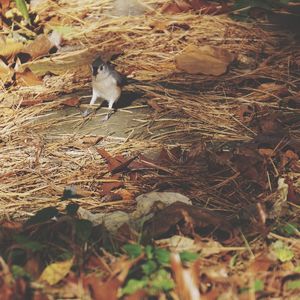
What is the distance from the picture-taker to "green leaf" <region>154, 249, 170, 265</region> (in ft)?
6.14

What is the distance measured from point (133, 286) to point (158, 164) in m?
0.93

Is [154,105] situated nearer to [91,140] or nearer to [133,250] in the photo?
[91,140]

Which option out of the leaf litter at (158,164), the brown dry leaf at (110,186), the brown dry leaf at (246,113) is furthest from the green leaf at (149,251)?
the brown dry leaf at (246,113)

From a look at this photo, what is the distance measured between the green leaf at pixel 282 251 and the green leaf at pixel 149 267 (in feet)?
1.40

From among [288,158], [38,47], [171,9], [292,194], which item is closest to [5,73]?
[38,47]

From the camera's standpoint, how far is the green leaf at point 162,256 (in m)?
1.87

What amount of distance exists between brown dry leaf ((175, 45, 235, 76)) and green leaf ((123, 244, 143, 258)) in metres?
1.83

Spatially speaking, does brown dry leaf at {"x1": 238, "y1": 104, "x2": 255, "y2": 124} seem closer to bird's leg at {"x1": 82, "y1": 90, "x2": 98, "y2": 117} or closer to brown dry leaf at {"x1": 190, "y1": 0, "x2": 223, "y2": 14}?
bird's leg at {"x1": 82, "y1": 90, "x2": 98, "y2": 117}

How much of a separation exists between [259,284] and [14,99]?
207 cm

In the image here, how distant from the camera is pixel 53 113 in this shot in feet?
10.8

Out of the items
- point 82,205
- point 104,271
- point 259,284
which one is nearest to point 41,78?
point 82,205

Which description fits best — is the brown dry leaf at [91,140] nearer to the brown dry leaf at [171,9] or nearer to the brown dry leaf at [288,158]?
the brown dry leaf at [288,158]

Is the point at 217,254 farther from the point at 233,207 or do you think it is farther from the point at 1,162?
the point at 1,162

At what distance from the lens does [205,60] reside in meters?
3.59
